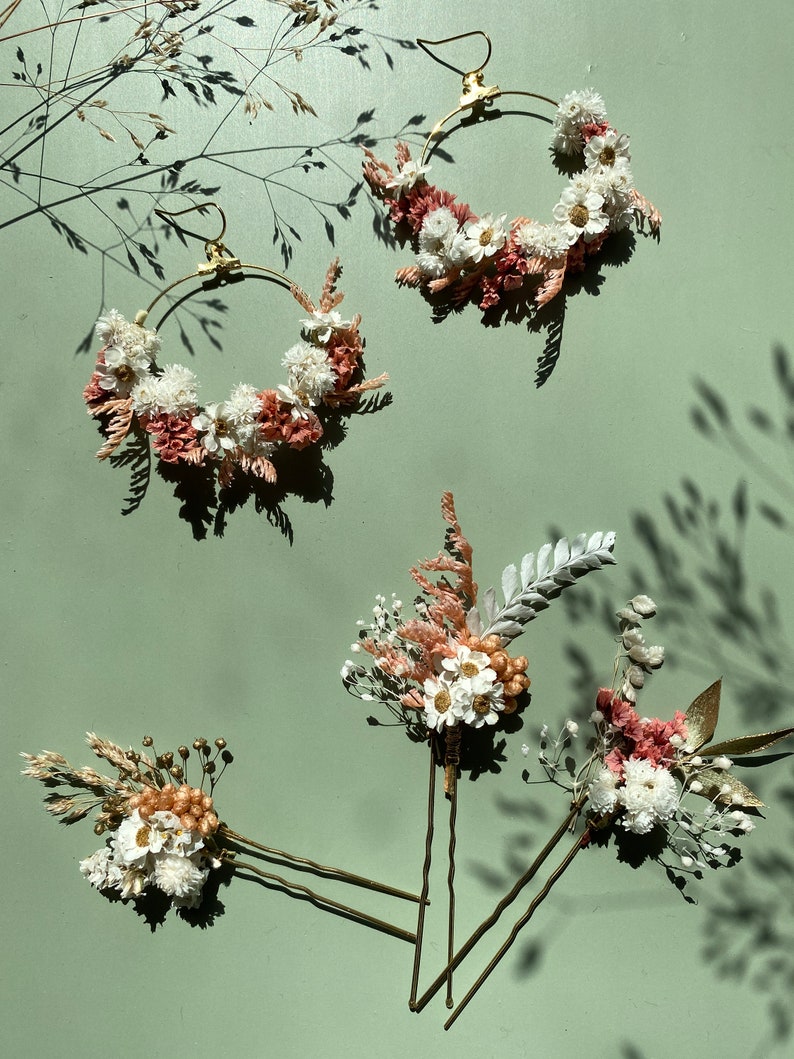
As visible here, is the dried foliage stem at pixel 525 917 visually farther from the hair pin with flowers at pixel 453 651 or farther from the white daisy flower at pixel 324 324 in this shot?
the white daisy flower at pixel 324 324

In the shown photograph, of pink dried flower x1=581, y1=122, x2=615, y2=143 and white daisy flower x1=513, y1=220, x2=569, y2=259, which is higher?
pink dried flower x1=581, y1=122, x2=615, y2=143

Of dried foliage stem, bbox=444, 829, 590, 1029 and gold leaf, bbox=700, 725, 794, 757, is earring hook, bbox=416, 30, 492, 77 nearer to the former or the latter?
gold leaf, bbox=700, 725, 794, 757

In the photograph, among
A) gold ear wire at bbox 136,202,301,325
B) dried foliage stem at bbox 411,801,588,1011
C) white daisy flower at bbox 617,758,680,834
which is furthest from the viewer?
gold ear wire at bbox 136,202,301,325

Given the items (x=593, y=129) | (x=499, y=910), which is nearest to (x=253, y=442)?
(x=593, y=129)

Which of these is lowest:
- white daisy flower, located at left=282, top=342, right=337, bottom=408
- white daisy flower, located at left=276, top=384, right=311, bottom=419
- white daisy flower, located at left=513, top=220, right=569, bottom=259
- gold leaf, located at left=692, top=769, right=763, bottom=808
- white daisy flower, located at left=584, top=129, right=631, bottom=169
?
gold leaf, located at left=692, top=769, right=763, bottom=808

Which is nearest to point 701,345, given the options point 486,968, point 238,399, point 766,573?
point 766,573

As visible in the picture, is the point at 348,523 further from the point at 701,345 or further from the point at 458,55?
the point at 458,55

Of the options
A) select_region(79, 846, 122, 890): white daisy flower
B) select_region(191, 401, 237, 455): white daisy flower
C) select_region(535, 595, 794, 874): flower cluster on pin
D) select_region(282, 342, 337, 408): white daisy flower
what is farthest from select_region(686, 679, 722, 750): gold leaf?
select_region(79, 846, 122, 890): white daisy flower

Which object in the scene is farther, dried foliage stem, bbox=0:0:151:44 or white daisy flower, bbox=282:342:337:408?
dried foliage stem, bbox=0:0:151:44
